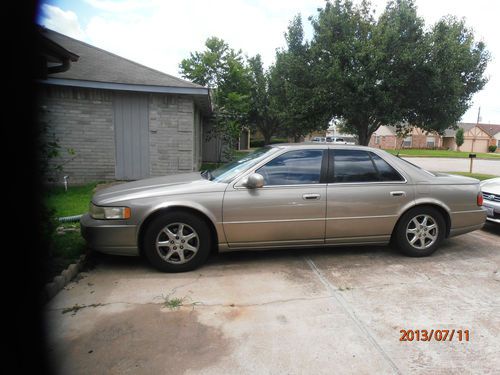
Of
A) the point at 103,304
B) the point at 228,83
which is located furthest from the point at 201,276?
the point at 228,83

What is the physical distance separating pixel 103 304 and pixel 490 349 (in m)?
3.19

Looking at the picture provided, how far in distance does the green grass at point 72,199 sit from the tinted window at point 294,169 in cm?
351

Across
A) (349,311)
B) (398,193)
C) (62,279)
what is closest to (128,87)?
(62,279)

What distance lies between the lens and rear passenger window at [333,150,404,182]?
4215 mm

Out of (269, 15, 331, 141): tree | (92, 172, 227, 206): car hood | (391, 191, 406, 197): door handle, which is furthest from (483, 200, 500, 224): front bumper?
(269, 15, 331, 141): tree

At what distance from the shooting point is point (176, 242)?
3727 millimetres

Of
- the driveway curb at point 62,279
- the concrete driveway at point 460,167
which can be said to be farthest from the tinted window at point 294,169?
the concrete driveway at point 460,167

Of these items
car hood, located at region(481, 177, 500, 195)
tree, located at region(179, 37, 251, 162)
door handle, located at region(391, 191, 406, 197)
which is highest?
tree, located at region(179, 37, 251, 162)

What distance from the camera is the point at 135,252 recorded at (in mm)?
3742

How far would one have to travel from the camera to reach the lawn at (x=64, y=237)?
145 inches

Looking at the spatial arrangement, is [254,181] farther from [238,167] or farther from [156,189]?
[156,189]

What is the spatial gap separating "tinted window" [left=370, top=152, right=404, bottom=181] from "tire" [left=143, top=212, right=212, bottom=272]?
2.30 meters

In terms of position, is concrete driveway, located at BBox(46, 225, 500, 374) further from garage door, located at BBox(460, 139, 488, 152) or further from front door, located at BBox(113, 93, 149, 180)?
garage door, located at BBox(460, 139, 488, 152)
